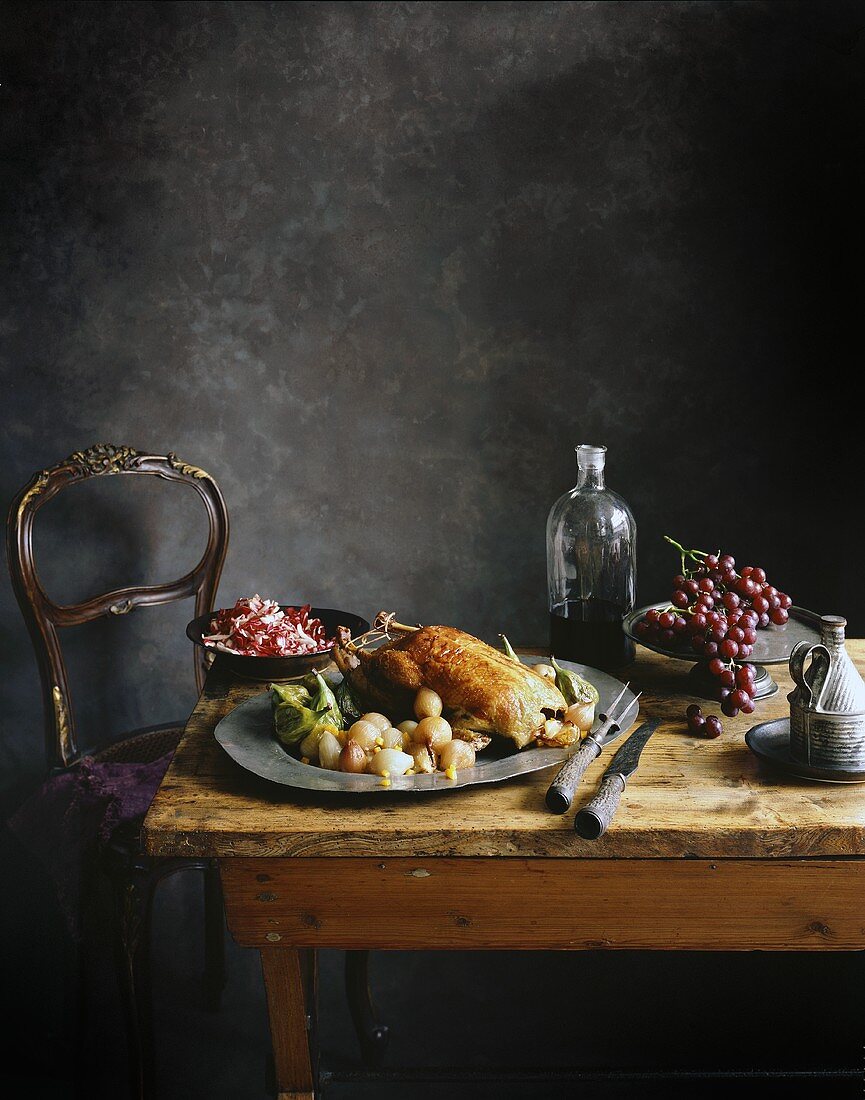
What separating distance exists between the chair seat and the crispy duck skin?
3.15 ft

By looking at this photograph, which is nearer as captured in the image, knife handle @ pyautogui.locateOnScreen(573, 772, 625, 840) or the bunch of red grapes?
knife handle @ pyautogui.locateOnScreen(573, 772, 625, 840)

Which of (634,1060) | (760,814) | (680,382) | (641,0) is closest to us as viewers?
(760,814)

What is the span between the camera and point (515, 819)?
51.6 inches

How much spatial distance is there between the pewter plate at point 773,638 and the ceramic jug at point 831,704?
0.26m

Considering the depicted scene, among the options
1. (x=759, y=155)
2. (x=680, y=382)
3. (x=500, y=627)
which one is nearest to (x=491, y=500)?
(x=500, y=627)

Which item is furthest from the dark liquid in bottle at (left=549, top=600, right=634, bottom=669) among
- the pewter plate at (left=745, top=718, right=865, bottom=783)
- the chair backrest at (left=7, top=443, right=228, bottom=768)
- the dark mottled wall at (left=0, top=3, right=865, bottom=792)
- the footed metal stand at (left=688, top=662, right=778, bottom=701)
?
the chair backrest at (left=7, top=443, right=228, bottom=768)

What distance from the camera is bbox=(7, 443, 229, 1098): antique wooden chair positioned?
1904mm

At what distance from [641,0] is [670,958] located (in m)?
2.46

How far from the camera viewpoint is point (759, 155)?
2.54 meters

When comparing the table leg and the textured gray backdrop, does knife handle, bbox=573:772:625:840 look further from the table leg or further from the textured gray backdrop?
the textured gray backdrop

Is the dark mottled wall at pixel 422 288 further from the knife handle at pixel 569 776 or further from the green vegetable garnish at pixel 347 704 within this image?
the knife handle at pixel 569 776

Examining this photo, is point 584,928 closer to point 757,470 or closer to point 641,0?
point 757,470

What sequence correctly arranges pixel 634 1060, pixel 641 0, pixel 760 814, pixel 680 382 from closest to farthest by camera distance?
pixel 760 814 → pixel 634 1060 → pixel 641 0 → pixel 680 382

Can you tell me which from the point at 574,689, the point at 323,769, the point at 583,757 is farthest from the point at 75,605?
the point at 583,757
